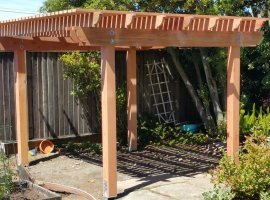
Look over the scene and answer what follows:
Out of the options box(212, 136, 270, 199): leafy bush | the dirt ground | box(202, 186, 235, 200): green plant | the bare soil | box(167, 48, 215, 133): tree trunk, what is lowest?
the dirt ground

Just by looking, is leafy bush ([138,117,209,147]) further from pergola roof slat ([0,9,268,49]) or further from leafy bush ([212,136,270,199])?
leafy bush ([212,136,270,199])

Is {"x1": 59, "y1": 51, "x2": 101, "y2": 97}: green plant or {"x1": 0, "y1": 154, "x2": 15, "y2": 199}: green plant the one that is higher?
{"x1": 59, "y1": 51, "x2": 101, "y2": 97}: green plant

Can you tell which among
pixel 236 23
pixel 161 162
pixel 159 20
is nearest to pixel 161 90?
pixel 161 162

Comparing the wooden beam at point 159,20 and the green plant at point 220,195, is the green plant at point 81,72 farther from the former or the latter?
→ the green plant at point 220,195

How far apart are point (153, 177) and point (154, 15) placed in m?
2.70

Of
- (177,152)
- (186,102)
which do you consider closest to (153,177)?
(177,152)

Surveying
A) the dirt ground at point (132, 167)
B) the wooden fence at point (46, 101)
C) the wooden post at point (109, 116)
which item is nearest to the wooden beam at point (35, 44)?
the wooden fence at point (46, 101)

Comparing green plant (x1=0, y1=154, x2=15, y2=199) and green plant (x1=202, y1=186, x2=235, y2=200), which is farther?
green plant (x1=0, y1=154, x2=15, y2=199)

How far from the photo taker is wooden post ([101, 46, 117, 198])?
20.9ft

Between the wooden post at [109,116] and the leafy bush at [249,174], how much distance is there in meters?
1.41

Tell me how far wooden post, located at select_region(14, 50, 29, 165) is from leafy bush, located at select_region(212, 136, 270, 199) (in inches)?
163

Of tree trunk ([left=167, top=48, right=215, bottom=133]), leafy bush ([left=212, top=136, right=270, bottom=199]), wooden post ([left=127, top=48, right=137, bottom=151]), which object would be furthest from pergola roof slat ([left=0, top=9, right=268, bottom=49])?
tree trunk ([left=167, top=48, right=215, bottom=133])

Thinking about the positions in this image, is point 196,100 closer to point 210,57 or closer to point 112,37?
point 210,57

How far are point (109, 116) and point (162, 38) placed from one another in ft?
4.64
